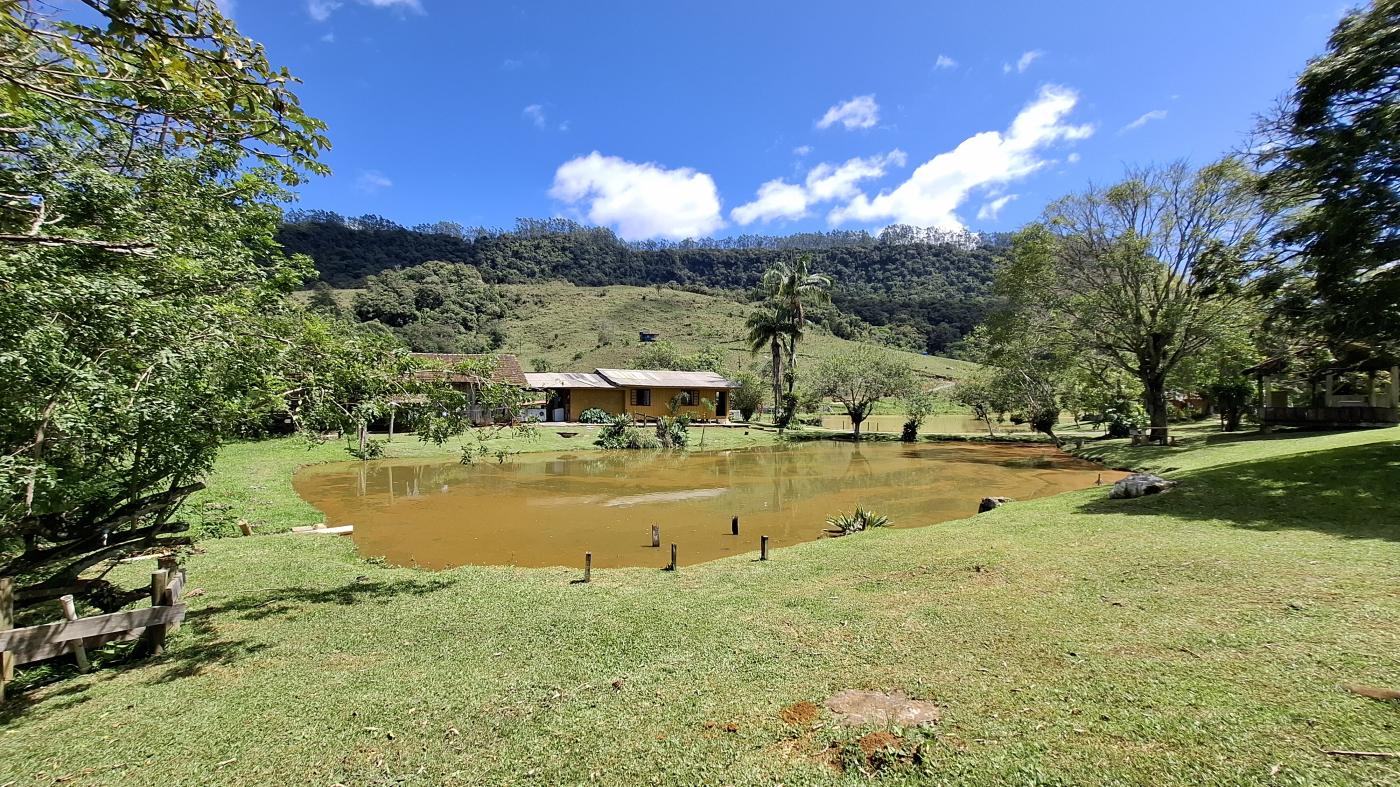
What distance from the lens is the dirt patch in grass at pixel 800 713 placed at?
4266 millimetres

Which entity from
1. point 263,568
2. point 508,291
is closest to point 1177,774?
point 263,568

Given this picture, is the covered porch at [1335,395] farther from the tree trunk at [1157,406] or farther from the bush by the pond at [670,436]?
the bush by the pond at [670,436]

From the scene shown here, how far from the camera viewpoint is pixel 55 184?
5059mm

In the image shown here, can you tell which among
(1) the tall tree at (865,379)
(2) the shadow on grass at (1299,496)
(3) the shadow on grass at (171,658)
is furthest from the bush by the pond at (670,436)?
(3) the shadow on grass at (171,658)

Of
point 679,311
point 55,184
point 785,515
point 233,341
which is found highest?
point 679,311

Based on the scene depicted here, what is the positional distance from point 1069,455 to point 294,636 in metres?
28.4

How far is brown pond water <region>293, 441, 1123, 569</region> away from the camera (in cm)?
1205

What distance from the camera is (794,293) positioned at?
41250 mm

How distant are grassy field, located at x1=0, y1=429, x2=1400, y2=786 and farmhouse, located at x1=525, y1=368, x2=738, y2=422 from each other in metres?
31.7

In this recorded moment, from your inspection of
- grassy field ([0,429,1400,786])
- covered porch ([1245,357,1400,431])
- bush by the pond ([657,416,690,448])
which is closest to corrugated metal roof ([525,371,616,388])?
bush by the pond ([657,416,690,448])

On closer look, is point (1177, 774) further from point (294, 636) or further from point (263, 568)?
point (263, 568)

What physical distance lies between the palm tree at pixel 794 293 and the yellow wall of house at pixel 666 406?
6.22 meters

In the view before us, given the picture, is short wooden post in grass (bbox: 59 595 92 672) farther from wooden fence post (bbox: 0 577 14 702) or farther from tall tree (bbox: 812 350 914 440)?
tall tree (bbox: 812 350 914 440)

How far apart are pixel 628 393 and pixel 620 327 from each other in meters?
41.8
